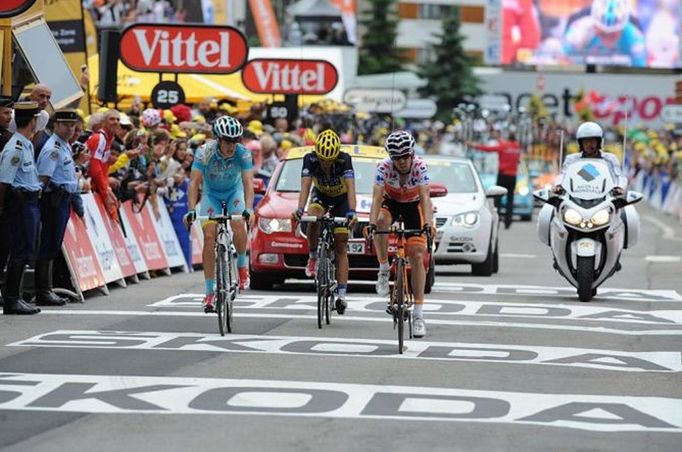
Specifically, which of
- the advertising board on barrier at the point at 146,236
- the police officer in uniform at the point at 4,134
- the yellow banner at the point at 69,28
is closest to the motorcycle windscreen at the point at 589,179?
the advertising board on barrier at the point at 146,236

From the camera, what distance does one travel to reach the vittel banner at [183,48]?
28422 millimetres

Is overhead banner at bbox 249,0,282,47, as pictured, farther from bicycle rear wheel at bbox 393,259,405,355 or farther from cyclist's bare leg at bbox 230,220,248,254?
bicycle rear wheel at bbox 393,259,405,355

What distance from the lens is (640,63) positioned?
316 ft

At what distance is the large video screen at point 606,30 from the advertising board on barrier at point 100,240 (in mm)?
77030

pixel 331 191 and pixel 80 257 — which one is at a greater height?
pixel 331 191

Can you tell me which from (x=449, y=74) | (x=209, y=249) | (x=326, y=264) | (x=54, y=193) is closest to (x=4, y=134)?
(x=54, y=193)

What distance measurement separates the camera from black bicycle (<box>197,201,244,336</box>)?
597 inches

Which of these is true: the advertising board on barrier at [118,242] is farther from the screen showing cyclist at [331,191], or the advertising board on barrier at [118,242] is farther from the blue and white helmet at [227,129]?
the blue and white helmet at [227,129]

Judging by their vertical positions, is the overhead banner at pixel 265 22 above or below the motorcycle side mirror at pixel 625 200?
above

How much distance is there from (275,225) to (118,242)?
5.72ft

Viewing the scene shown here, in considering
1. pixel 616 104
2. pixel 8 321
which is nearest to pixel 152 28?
pixel 8 321

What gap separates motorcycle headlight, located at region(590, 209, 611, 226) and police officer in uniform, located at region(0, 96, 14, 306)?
A: 617cm

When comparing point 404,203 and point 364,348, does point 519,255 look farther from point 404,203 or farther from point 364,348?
point 364,348

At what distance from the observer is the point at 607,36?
96062 mm
